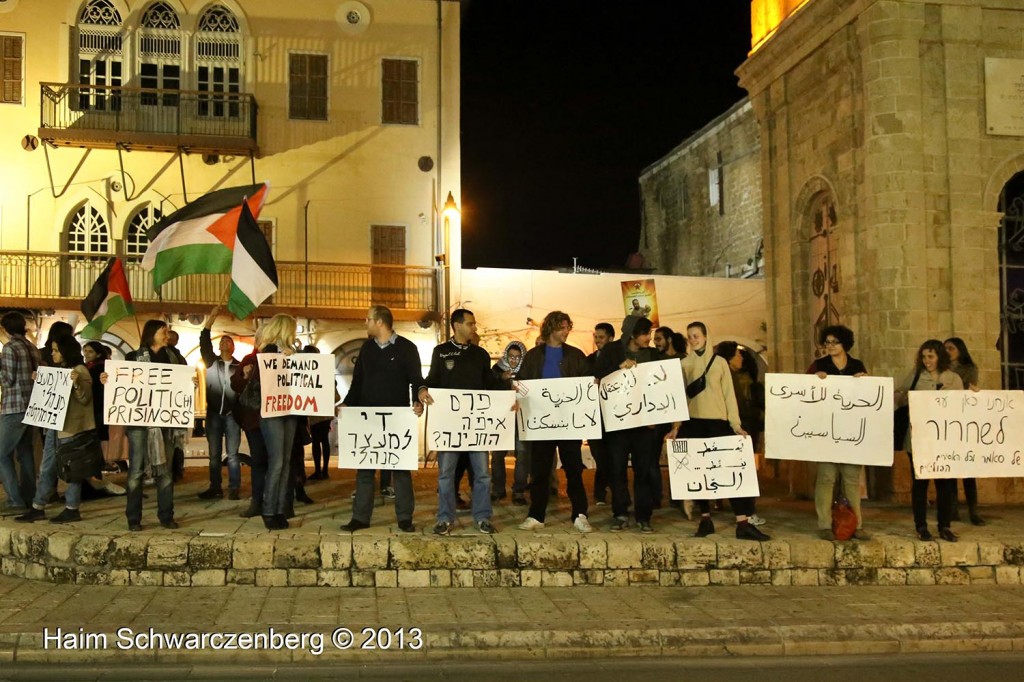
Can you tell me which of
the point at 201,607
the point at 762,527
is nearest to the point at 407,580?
the point at 201,607

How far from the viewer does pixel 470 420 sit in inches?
340

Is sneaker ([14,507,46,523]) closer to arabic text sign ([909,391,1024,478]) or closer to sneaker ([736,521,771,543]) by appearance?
sneaker ([736,521,771,543])

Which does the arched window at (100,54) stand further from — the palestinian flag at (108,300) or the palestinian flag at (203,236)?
the palestinian flag at (203,236)

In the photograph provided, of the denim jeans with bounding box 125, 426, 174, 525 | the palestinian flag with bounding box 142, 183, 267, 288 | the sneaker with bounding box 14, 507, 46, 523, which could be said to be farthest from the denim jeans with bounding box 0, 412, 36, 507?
the palestinian flag with bounding box 142, 183, 267, 288

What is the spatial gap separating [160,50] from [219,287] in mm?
6029

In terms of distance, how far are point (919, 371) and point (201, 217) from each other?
301 inches

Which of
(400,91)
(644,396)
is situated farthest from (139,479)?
(400,91)

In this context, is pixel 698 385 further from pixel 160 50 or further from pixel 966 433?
pixel 160 50

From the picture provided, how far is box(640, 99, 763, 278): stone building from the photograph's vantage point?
27672 mm

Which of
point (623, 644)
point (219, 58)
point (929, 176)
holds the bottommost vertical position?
point (623, 644)

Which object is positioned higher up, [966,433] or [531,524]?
[966,433]

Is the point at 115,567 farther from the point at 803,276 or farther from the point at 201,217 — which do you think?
the point at 803,276

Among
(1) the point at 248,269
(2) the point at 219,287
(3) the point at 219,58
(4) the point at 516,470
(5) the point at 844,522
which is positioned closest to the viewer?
(5) the point at 844,522

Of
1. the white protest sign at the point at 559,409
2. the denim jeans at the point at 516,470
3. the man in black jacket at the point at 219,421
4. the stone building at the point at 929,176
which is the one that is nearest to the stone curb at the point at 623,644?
the white protest sign at the point at 559,409
